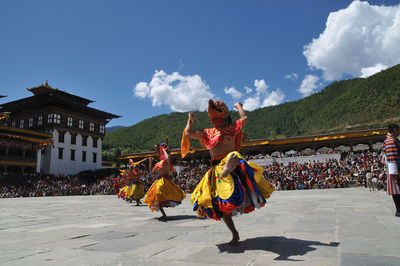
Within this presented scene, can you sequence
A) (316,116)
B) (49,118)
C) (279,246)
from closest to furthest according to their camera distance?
1. (279,246)
2. (49,118)
3. (316,116)

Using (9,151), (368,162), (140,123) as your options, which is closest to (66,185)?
(9,151)

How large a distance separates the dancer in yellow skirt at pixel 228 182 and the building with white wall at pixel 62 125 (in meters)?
40.6

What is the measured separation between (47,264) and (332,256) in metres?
2.75

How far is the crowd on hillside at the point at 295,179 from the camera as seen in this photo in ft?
66.9

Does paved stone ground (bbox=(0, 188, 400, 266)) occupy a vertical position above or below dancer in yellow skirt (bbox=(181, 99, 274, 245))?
below

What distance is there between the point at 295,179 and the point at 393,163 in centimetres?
1837

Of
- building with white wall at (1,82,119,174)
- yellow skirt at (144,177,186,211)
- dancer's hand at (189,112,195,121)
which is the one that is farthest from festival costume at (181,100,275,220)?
building with white wall at (1,82,119,174)

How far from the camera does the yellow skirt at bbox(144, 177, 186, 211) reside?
21.1ft

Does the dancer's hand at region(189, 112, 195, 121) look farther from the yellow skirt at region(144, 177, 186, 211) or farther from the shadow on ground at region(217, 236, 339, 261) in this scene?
the yellow skirt at region(144, 177, 186, 211)

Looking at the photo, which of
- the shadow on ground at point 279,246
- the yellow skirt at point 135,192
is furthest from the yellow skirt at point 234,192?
the yellow skirt at point 135,192

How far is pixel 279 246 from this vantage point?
324 centimetres

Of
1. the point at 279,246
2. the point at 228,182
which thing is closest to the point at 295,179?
the point at 279,246

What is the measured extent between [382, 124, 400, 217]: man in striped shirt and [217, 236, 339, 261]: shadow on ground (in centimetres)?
268

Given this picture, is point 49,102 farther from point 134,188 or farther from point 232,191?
point 232,191
